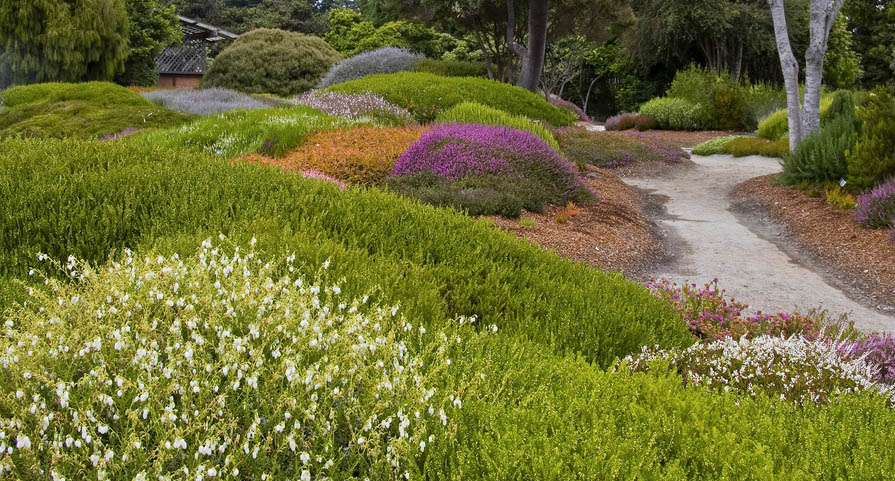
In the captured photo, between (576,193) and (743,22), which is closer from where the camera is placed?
(576,193)

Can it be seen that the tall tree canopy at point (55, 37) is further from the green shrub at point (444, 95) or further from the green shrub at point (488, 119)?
the green shrub at point (488, 119)

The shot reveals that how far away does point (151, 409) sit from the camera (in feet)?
6.89

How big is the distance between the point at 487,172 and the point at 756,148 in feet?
35.9

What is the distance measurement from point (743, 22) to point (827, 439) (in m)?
33.4

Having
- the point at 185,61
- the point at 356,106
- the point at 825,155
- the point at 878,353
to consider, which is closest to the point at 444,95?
the point at 356,106

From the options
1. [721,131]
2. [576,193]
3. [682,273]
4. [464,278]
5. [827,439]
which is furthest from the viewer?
[721,131]

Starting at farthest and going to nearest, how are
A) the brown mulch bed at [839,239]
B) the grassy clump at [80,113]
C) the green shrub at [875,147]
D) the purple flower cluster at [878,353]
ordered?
the grassy clump at [80,113], the green shrub at [875,147], the brown mulch bed at [839,239], the purple flower cluster at [878,353]

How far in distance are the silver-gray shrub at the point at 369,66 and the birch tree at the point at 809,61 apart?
612 inches

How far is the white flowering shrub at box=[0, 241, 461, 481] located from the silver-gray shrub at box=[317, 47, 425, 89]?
22.2m

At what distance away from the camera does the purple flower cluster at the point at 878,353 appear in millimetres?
4121

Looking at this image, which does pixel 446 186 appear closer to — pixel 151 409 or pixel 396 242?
pixel 396 242

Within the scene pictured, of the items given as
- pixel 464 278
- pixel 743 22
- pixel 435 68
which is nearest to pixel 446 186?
pixel 464 278

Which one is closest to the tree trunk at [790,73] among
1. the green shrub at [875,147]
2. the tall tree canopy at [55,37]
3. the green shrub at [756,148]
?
the green shrub at [875,147]

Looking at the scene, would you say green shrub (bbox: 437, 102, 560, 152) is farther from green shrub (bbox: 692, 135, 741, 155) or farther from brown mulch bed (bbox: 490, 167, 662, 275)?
green shrub (bbox: 692, 135, 741, 155)
